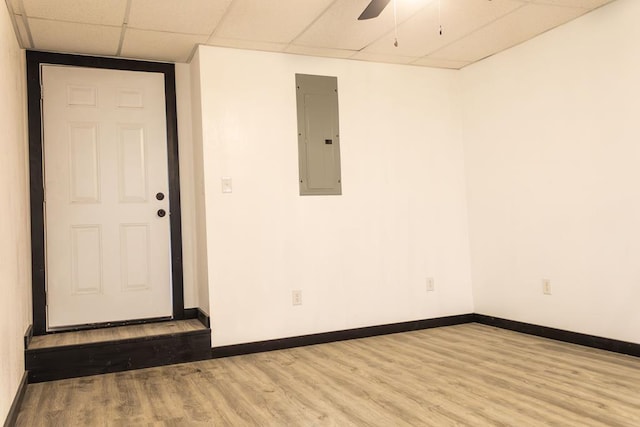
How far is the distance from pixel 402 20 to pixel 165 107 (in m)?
2.06

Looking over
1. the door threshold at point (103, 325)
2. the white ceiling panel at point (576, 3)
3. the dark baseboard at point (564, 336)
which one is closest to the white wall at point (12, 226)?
the door threshold at point (103, 325)

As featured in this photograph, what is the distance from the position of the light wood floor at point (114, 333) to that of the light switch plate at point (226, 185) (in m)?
1.07

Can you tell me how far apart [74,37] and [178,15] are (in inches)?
35.0

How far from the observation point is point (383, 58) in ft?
15.0

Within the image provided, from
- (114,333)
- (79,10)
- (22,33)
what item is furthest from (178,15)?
(114,333)

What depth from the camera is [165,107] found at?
4422 mm

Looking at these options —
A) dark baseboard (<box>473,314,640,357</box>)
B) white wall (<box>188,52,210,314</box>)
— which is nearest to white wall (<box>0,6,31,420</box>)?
white wall (<box>188,52,210,314</box>)

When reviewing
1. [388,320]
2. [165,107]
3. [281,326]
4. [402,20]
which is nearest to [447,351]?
[388,320]

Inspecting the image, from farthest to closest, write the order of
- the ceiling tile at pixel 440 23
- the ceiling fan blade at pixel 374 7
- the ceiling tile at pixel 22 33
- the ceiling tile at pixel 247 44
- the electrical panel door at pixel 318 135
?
the electrical panel door at pixel 318 135 < the ceiling tile at pixel 247 44 < the ceiling tile at pixel 440 23 < the ceiling tile at pixel 22 33 < the ceiling fan blade at pixel 374 7

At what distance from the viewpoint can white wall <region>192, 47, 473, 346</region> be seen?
13.5ft

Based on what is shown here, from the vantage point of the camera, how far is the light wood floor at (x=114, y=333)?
12.1 ft

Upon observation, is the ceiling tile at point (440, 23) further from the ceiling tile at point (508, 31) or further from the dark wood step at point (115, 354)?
the dark wood step at point (115, 354)

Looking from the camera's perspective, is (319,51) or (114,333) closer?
(114,333)

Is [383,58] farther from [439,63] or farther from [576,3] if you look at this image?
[576,3]
